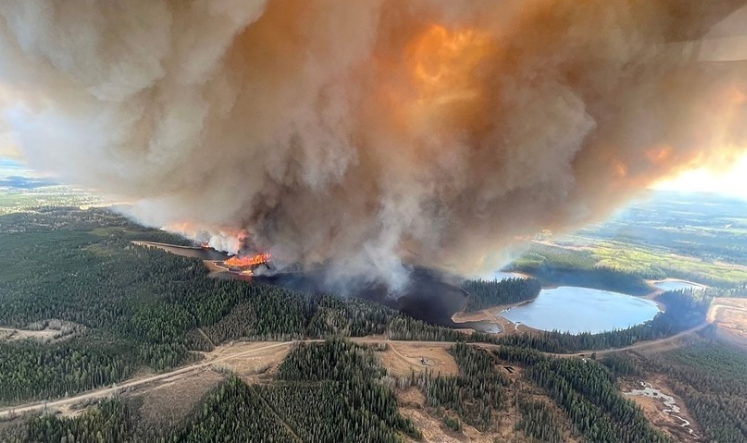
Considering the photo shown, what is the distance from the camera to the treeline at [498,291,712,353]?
35000mm

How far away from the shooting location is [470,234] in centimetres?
4350

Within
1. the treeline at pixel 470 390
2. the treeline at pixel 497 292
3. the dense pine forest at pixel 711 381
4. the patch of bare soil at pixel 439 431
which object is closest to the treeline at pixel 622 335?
the dense pine forest at pixel 711 381

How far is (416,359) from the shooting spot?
30.4m

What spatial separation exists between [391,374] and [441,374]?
3.01 m

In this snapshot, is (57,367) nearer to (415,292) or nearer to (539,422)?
(539,422)

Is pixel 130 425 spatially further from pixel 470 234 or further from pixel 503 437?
pixel 470 234

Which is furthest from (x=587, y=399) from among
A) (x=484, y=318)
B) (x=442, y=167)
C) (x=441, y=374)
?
(x=442, y=167)

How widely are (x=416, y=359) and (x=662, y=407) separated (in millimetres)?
14523

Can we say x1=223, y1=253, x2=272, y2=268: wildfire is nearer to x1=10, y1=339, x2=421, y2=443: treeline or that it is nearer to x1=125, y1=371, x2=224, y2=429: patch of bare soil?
x1=125, y1=371, x2=224, y2=429: patch of bare soil

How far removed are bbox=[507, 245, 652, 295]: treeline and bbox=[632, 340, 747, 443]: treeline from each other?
20617 mm

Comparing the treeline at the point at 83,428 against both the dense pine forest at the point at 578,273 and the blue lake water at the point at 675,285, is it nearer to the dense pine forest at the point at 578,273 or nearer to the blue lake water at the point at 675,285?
the dense pine forest at the point at 578,273

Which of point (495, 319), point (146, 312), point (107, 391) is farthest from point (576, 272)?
point (107, 391)

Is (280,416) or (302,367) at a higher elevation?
(302,367)

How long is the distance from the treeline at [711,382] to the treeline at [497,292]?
1566 centimetres
